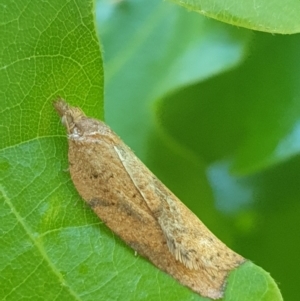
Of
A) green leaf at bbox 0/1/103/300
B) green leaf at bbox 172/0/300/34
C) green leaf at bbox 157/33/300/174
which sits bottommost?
green leaf at bbox 0/1/103/300

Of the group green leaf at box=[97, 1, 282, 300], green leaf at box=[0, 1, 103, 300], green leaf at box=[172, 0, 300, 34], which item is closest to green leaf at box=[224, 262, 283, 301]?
green leaf at box=[0, 1, 103, 300]

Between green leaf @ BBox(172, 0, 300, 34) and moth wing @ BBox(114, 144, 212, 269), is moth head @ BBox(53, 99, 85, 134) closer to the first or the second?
moth wing @ BBox(114, 144, 212, 269)

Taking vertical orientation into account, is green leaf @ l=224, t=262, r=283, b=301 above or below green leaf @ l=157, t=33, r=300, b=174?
below

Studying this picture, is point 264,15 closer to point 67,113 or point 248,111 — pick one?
point 67,113

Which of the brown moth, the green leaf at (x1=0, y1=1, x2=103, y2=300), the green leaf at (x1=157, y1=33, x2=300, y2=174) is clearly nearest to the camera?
the green leaf at (x1=0, y1=1, x2=103, y2=300)

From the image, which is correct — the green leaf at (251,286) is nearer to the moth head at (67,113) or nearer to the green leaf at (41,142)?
the green leaf at (41,142)

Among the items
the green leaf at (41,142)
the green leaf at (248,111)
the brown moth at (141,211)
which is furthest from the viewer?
the green leaf at (248,111)

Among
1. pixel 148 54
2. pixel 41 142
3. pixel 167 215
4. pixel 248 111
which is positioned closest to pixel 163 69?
pixel 148 54

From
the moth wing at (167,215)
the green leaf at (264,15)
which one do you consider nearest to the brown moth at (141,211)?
the moth wing at (167,215)
